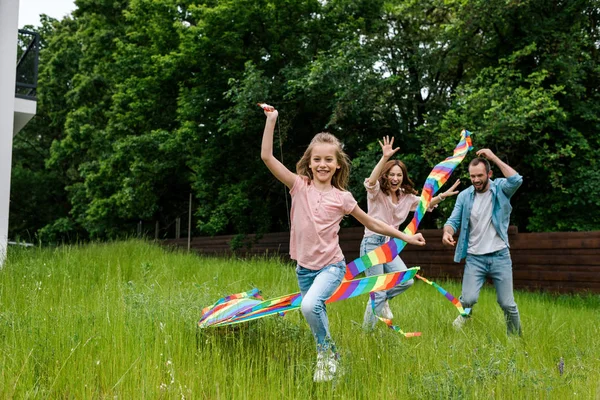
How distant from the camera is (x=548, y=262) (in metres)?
11.9

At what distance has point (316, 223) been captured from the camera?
12.6 feet

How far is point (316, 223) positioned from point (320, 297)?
48 cm

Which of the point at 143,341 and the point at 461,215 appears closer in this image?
the point at 143,341

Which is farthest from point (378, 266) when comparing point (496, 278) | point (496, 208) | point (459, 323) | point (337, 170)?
point (337, 170)

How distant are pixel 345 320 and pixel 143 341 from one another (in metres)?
2.47

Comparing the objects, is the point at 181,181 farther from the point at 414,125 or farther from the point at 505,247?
the point at 505,247

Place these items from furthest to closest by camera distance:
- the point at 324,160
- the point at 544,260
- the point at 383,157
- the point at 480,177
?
the point at 544,260 < the point at 480,177 < the point at 383,157 < the point at 324,160

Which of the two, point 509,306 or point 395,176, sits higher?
point 395,176

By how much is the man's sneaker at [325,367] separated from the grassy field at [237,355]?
52 millimetres

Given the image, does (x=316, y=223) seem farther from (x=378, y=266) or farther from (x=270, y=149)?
(x=378, y=266)

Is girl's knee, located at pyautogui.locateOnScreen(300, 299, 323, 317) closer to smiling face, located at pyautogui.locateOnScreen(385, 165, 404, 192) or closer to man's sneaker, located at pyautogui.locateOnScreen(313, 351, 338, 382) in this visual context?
man's sneaker, located at pyautogui.locateOnScreen(313, 351, 338, 382)

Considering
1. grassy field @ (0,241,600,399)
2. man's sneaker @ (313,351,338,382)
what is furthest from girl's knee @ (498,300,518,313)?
man's sneaker @ (313,351,338,382)

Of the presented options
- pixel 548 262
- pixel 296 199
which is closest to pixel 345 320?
pixel 296 199

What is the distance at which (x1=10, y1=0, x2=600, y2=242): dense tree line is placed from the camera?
42.2 feet
